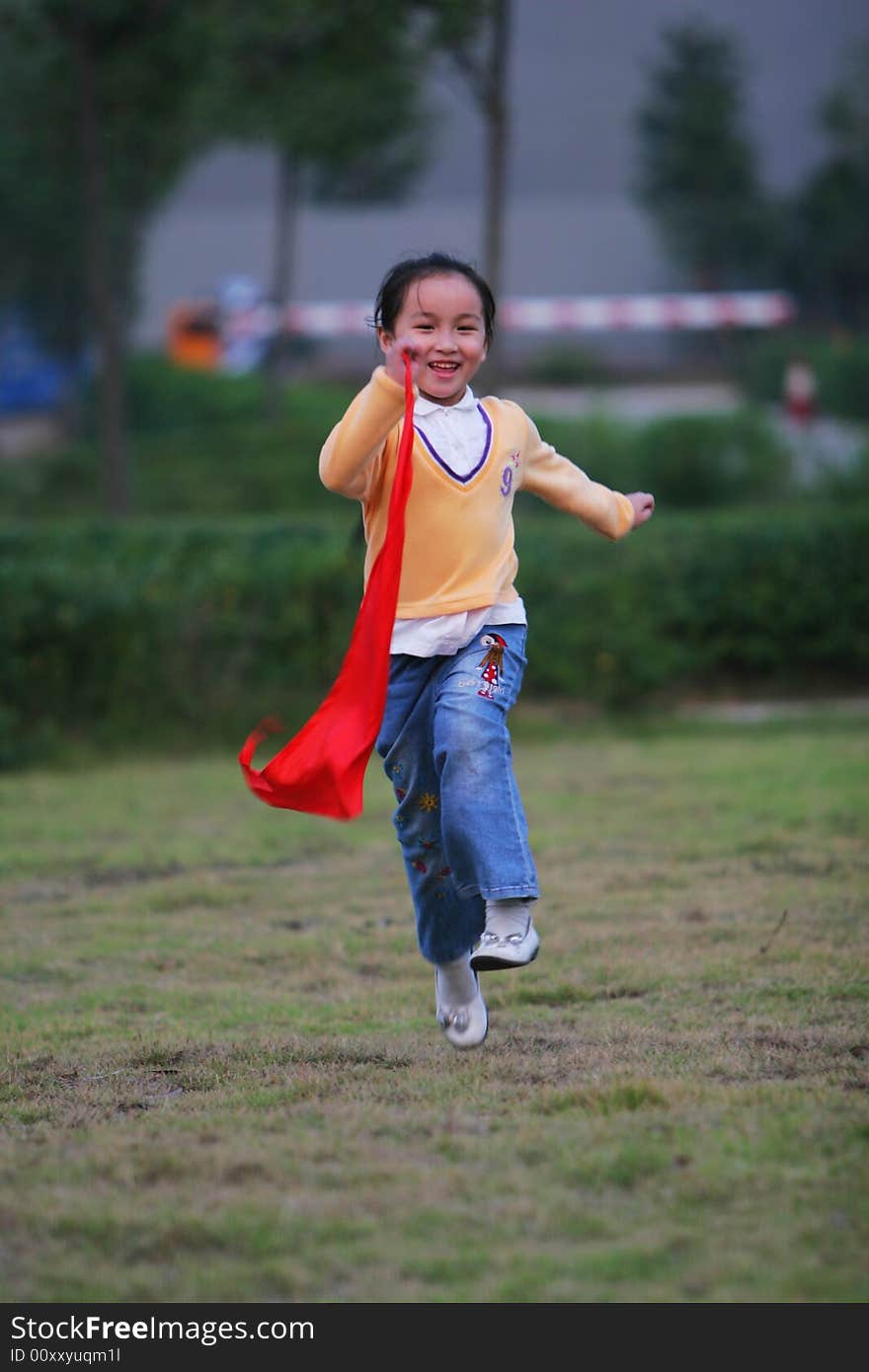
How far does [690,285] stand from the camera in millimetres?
35438

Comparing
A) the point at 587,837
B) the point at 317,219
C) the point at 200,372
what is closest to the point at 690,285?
the point at 317,219

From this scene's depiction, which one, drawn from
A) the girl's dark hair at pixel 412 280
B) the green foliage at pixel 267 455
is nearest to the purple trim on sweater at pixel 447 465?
the girl's dark hair at pixel 412 280

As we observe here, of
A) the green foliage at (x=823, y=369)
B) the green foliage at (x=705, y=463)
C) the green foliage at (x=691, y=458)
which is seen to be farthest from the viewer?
the green foliage at (x=823, y=369)

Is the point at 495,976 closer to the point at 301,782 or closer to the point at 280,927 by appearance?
the point at 280,927

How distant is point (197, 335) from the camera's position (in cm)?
3547

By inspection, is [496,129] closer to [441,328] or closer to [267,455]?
[267,455]

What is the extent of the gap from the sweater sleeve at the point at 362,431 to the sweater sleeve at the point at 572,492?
1.53 ft

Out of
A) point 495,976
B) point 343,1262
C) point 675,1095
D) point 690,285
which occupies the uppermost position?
point 690,285

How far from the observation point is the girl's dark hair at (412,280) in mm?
3760

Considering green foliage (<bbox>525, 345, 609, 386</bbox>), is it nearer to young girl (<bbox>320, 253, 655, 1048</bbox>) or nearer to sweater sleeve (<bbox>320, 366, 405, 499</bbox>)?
young girl (<bbox>320, 253, 655, 1048</bbox>)

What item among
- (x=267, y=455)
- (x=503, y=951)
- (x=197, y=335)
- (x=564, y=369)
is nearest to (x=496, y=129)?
(x=267, y=455)

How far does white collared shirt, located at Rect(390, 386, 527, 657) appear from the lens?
3.77 metres

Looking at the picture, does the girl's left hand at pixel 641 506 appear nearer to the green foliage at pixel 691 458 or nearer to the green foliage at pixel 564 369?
the green foliage at pixel 691 458

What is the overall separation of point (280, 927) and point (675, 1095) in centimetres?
222
